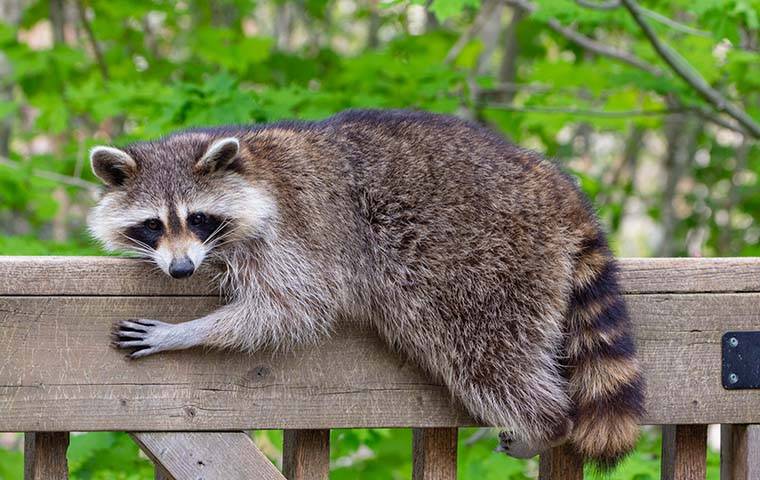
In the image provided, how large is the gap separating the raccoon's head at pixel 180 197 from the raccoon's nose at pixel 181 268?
235 millimetres

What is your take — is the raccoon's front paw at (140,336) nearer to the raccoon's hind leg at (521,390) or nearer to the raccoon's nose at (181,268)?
the raccoon's nose at (181,268)

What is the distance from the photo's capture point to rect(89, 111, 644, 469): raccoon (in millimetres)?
2270

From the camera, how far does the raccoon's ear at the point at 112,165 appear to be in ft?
8.54

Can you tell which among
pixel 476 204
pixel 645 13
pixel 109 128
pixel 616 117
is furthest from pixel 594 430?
pixel 109 128

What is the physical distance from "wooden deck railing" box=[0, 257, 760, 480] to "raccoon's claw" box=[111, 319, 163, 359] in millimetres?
23

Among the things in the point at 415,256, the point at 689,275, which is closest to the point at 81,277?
the point at 415,256

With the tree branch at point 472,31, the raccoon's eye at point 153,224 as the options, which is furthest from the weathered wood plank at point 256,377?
the tree branch at point 472,31

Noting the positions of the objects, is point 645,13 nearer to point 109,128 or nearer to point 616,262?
point 616,262

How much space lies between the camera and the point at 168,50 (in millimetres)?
8797

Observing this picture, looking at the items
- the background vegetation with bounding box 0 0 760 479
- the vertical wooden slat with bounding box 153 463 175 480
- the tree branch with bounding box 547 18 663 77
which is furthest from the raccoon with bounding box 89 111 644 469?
the tree branch with bounding box 547 18 663 77

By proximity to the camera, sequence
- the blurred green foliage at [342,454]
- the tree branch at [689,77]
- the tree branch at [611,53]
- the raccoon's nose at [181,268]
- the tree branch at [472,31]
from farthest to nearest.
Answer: the tree branch at [472,31] → the tree branch at [611,53] → the tree branch at [689,77] → the blurred green foliage at [342,454] → the raccoon's nose at [181,268]

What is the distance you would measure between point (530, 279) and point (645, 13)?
85.7 inches

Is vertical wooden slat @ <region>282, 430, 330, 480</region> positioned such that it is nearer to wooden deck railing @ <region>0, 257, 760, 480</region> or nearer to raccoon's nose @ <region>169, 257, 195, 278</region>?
wooden deck railing @ <region>0, 257, 760, 480</region>

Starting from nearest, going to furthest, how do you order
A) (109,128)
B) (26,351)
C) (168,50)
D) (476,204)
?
(26,351)
(476,204)
(109,128)
(168,50)
